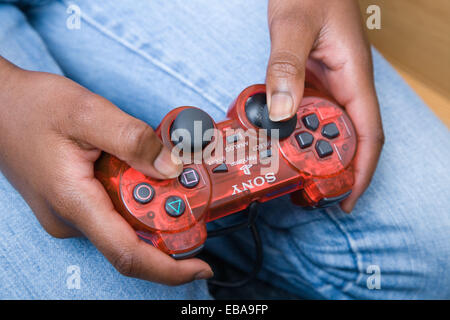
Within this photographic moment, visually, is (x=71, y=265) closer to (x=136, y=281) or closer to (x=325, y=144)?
(x=136, y=281)

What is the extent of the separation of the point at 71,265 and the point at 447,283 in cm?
57

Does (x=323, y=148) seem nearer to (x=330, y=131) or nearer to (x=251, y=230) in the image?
(x=330, y=131)

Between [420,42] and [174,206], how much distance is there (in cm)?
68

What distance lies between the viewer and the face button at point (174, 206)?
0.47 m

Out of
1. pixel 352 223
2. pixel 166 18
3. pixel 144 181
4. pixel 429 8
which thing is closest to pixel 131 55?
pixel 166 18

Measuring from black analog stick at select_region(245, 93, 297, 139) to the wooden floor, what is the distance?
0.43 meters

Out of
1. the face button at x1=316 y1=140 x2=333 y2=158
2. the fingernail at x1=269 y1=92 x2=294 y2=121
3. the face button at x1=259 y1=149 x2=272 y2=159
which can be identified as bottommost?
the face button at x1=259 y1=149 x2=272 y2=159

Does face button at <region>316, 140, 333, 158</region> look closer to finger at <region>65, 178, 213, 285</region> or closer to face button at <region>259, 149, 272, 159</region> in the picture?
face button at <region>259, 149, 272, 159</region>

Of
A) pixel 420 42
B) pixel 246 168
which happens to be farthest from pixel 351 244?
pixel 420 42

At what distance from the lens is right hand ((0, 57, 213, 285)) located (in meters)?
0.44

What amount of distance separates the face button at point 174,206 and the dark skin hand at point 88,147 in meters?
0.03

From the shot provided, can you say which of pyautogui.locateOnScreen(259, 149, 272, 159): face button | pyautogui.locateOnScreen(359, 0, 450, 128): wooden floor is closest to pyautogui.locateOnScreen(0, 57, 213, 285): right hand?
pyautogui.locateOnScreen(259, 149, 272, 159): face button

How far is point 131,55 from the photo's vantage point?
631mm

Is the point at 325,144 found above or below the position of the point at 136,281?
above
